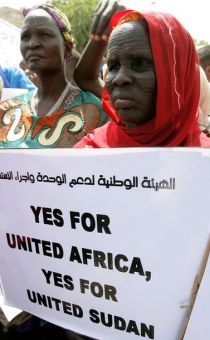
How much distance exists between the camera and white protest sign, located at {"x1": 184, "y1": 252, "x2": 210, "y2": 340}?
2.44 feet

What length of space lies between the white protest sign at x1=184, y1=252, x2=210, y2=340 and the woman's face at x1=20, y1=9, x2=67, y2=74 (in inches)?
42.2

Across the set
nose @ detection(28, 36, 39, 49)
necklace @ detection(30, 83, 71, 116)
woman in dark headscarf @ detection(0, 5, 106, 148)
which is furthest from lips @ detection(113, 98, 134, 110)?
nose @ detection(28, 36, 39, 49)

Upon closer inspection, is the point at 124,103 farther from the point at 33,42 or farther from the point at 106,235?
the point at 33,42

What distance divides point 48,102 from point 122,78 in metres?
0.63

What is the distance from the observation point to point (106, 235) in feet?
2.88

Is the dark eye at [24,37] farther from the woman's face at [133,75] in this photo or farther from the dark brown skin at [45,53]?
the woman's face at [133,75]

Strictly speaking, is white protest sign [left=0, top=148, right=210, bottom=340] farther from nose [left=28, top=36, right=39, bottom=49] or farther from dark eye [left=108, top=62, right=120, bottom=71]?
nose [left=28, top=36, right=39, bottom=49]

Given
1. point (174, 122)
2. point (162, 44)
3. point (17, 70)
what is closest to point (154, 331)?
point (174, 122)

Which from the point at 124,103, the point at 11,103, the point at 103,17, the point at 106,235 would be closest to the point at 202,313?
the point at 106,235

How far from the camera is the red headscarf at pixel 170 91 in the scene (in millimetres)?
989

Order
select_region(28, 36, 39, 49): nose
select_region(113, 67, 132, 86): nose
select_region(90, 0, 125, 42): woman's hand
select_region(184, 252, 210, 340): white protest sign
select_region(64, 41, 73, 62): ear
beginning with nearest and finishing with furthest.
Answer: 1. select_region(184, 252, 210, 340): white protest sign
2. select_region(113, 67, 132, 86): nose
3. select_region(90, 0, 125, 42): woman's hand
4. select_region(28, 36, 39, 49): nose
5. select_region(64, 41, 73, 62): ear

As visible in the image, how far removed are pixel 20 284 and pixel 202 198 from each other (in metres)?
0.60

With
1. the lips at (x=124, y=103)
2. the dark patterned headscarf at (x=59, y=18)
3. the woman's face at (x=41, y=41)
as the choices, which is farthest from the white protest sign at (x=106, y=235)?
the dark patterned headscarf at (x=59, y=18)

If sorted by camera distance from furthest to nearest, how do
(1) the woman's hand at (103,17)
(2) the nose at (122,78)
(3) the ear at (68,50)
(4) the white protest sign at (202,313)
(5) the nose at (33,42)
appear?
(3) the ear at (68,50) < (5) the nose at (33,42) < (1) the woman's hand at (103,17) < (2) the nose at (122,78) < (4) the white protest sign at (202,313)
